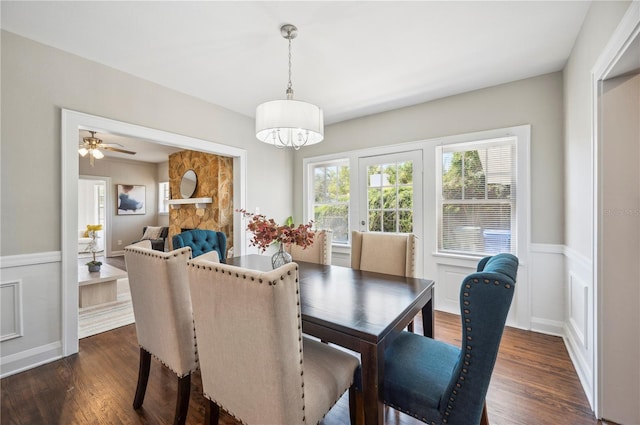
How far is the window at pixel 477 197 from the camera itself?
292cm

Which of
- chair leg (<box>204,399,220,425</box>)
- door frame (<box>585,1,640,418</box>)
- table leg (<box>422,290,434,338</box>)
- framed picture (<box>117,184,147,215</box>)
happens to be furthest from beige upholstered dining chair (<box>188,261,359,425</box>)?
framed picture (<box>117,184,147,215</box>)

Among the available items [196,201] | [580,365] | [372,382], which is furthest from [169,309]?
[196,201]

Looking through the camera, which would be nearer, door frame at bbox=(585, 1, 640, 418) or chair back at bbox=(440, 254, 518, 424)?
chair back at bbox=(440, 254, 518, 424)

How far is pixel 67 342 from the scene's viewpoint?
2.32 metres

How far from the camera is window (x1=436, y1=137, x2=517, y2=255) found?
2.92 meters

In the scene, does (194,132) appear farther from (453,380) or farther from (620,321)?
(620,321)

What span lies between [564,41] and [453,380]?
2.75m

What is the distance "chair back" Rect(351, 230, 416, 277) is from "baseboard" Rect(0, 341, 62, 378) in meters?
2.62

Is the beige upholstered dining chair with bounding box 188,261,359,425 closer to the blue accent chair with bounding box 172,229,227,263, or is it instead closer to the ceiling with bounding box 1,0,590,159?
the ceiling with bounding box 1,0,590,159

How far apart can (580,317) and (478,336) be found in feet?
5.98

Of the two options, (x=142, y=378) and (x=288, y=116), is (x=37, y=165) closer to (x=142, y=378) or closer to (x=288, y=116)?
(x=142, y=378)

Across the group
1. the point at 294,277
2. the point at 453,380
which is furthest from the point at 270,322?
the point at 453,380

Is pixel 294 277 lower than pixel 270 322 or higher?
higher

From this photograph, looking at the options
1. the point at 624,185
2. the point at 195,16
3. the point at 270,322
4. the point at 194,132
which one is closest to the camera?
the point at 270,322
